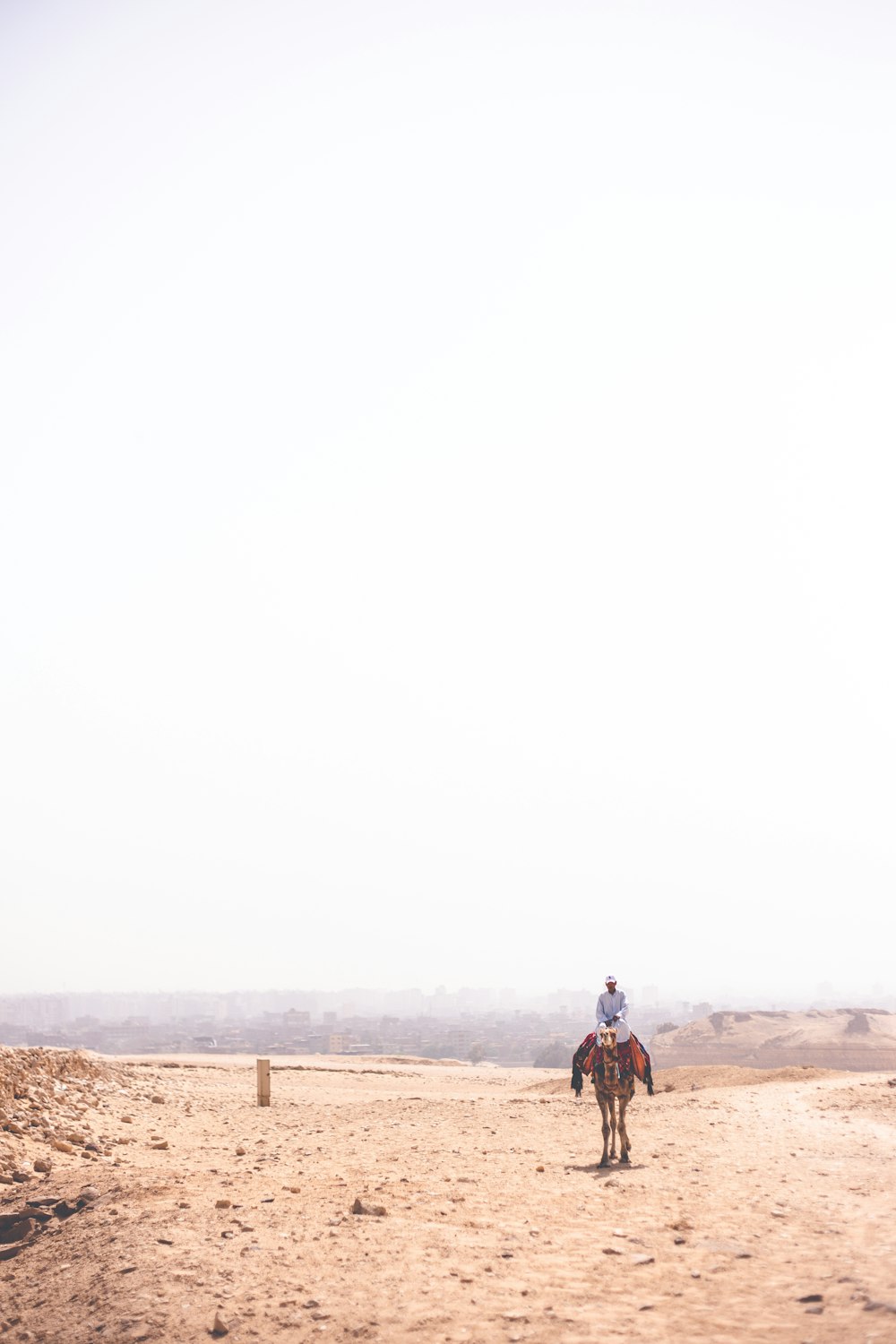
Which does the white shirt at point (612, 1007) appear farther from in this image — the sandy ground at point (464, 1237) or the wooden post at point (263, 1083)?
the wooden post at point (263, 1083)

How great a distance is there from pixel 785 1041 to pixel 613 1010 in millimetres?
46658

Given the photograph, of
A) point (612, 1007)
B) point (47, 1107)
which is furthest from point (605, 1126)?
point (47, 1107)

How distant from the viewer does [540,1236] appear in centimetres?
1120

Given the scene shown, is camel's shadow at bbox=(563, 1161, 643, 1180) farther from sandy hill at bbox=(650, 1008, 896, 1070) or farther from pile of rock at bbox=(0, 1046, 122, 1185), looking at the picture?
sandy hill at bbox=(650, 1008, 896, 1070)

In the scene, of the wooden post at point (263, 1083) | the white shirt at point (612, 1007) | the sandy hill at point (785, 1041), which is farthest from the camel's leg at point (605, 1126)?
the sandy hill at point (785, 1041)

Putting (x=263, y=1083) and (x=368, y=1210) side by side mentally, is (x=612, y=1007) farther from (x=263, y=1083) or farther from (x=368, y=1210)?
(x=263, y=1083)

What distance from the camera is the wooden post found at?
2565 cm

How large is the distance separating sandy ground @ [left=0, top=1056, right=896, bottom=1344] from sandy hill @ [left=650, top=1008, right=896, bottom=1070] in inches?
1392

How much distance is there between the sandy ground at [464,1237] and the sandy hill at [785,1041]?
35369mm

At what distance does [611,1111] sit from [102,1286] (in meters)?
7.68

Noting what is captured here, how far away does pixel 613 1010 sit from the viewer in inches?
651

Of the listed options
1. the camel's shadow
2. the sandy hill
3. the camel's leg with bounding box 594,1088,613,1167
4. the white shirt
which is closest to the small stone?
the camel's shadow

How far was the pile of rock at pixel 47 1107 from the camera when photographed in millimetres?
16703

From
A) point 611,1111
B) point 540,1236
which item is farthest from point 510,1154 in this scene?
point 540,1236
